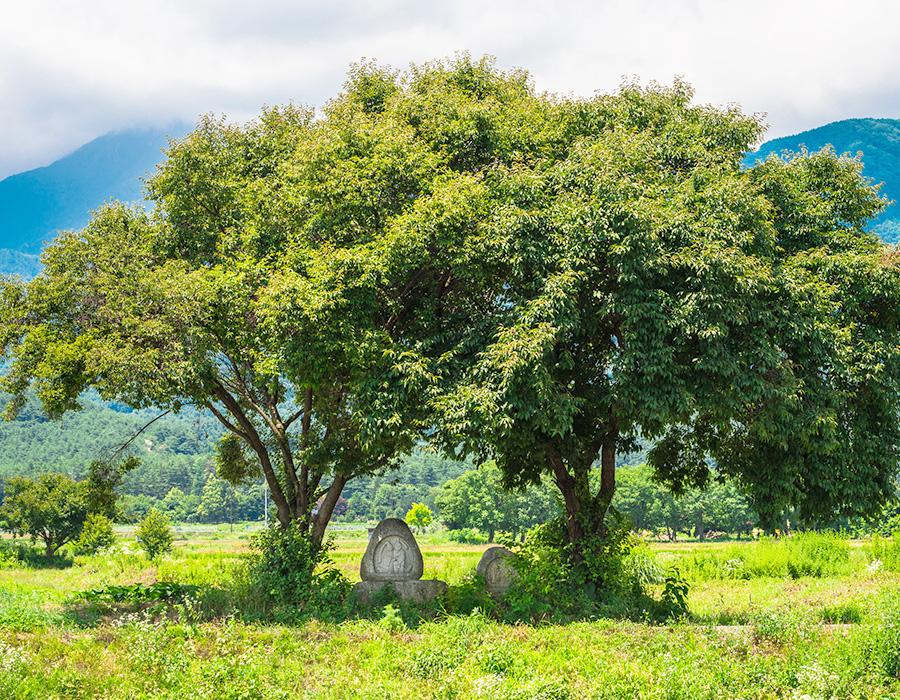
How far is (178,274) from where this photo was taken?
16141 mm

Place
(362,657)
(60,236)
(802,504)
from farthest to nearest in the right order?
(60,236) → (802,504) → (362,657)

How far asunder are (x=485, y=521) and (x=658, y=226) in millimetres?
59285

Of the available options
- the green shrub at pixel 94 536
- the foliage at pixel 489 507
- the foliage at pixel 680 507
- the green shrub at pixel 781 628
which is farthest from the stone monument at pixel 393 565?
the foliage at pixel 680 507

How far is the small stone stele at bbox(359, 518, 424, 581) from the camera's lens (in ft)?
54.5

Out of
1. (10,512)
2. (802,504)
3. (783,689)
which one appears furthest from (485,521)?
(783,689)

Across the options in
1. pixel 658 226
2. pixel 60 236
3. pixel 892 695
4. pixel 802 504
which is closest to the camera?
pixel 892 695

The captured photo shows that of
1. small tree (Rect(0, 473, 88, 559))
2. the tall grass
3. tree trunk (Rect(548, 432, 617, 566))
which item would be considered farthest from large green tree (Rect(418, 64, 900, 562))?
small tree (Rect(0, 473, 88, 559))

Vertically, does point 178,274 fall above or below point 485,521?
above

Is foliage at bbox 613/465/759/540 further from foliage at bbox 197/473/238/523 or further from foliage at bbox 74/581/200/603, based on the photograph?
foliage at bbox 197/473/238/523

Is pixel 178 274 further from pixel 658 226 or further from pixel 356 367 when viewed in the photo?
pixel 658 226

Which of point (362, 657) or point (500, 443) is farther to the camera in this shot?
point (500, 443)

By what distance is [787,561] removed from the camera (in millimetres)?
22750

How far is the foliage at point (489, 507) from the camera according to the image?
69812 mm

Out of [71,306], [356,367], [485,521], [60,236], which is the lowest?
[485,521]
